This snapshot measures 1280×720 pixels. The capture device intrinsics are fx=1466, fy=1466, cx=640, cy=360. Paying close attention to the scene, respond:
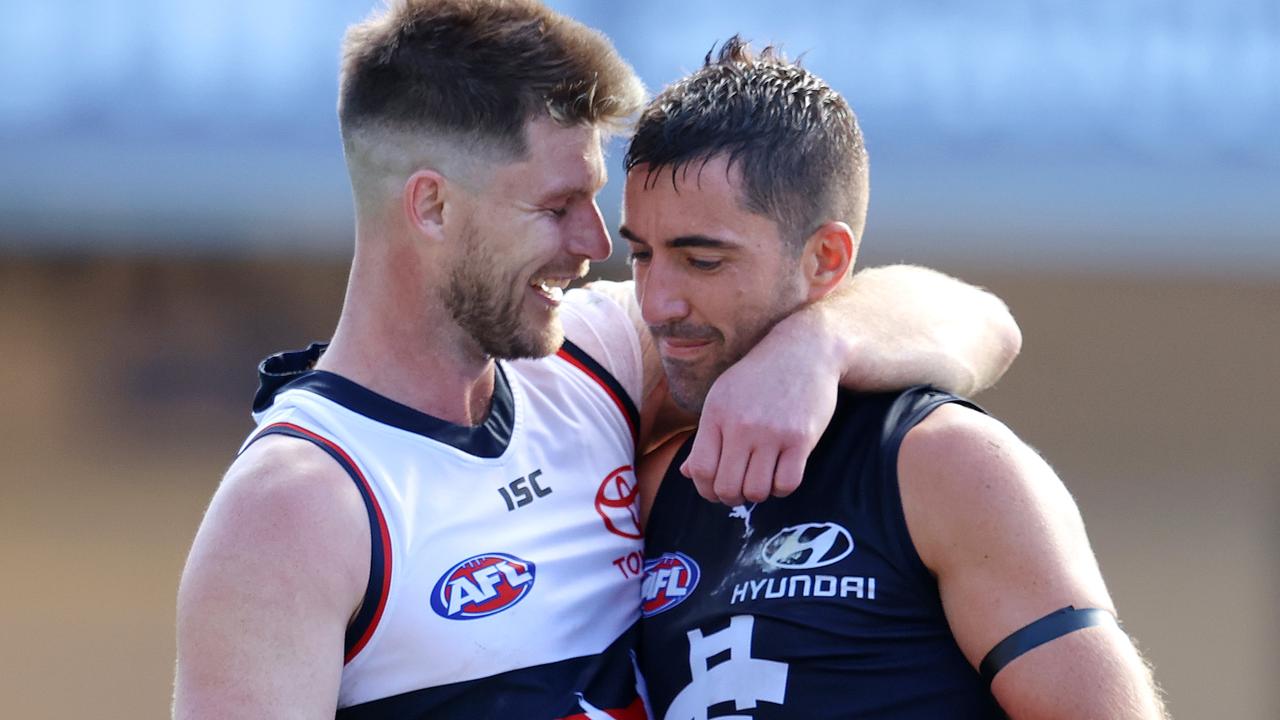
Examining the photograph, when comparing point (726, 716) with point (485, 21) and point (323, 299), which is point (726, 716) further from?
point (323, 299)

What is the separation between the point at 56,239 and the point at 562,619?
434cm

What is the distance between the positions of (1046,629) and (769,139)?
1028 mm

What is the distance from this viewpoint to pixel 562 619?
2.65 meters

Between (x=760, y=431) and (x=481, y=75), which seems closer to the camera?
(x=760, y=431)

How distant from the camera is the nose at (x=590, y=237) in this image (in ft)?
9.20

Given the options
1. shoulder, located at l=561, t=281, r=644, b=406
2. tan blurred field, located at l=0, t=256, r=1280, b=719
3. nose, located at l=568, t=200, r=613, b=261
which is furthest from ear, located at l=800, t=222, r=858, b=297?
tan blurred field, located at l=0, t=256, r=1280, b=719

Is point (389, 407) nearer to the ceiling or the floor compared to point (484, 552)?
nearer to the ceiling

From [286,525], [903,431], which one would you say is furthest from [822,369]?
[286,525]

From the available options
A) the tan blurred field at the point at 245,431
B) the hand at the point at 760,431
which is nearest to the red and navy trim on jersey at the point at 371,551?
the hand at the point at 760,431

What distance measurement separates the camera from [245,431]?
21.6ft

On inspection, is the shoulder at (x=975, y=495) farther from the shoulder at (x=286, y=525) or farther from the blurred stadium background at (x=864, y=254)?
the blurred stadium background at (x=864, y=254)

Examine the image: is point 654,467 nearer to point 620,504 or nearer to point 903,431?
point 620,504

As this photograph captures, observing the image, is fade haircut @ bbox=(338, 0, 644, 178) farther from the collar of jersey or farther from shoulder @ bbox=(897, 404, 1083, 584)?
shoulder @ bbox=(897, 404, 1083, 584)

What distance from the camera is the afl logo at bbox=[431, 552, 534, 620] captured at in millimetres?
2502
